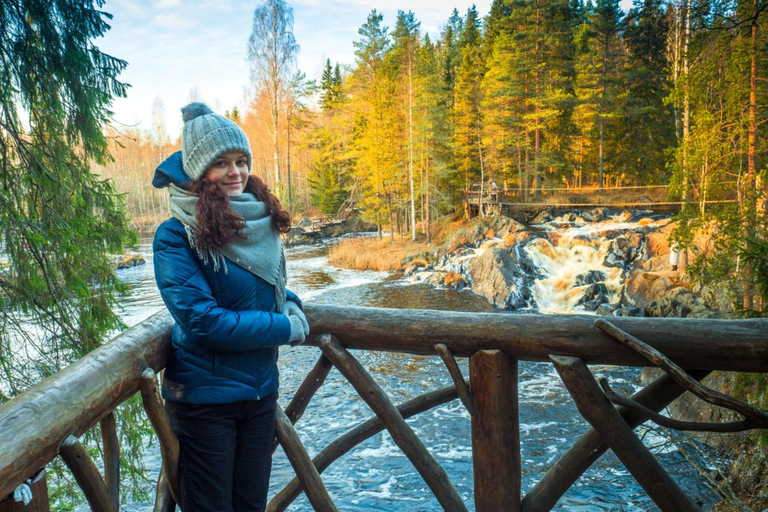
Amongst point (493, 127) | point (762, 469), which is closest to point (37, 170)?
point (762, 469)

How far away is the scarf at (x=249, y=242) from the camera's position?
1769 millimetres

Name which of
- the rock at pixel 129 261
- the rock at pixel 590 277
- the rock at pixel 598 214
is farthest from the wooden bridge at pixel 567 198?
the rock at pixel 129 261

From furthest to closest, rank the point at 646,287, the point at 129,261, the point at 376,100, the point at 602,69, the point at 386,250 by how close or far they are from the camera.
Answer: the point at 602,69
the point at 376,100
the point at 386,250
the point at 129,261
the point at 646,287

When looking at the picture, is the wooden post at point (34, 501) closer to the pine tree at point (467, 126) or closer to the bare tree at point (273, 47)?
the bare tree at point (273, 47)

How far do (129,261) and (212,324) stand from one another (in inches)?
929

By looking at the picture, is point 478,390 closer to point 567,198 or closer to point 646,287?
point 646,287

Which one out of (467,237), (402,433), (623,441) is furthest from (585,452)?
(467,237)

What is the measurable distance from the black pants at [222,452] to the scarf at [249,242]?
413 millimetres

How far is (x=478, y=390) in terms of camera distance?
6.89 feet

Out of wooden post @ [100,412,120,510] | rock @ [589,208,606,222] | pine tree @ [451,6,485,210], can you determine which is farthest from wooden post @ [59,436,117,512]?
pine tree @ [451,6,485,210]

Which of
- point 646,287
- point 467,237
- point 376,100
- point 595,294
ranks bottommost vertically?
point 595,294

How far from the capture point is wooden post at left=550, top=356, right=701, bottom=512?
1.87m

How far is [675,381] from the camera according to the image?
184 cm

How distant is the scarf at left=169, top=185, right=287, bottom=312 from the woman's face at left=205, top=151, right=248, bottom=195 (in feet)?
0.16
